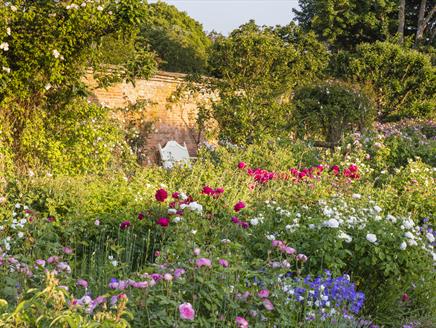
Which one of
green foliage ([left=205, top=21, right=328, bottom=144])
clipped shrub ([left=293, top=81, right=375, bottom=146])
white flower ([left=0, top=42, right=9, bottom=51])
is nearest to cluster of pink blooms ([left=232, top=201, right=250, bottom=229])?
white flower ([left=0, top=42, right=9, bottom=51])

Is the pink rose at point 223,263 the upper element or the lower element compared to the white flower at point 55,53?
lower

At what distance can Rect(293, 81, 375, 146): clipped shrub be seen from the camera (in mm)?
13172

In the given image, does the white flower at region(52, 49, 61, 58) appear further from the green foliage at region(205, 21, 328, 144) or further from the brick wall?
the green foliage at region(205, 21, 328, 144)

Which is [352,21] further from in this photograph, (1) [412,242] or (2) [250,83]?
(1) [412,242]

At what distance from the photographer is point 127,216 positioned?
4.97 meters

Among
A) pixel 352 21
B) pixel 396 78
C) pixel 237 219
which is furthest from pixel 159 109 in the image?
pixel 352 21

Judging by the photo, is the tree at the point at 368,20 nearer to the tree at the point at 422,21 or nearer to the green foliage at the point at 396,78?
the tree at the point at 422,21

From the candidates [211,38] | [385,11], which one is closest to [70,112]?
[385,11]

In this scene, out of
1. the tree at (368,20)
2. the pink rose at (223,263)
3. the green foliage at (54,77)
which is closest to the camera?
the pink rose at (223,263)

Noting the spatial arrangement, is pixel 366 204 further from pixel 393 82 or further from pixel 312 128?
pixel 393 82

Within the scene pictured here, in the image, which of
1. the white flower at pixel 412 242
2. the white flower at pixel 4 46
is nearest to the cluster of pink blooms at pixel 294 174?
the white flower at pixel 412 242

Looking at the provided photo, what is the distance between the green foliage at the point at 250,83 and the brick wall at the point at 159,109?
131 cm

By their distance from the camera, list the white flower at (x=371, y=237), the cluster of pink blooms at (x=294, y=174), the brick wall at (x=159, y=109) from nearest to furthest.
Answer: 1. the white flower at (x=371, y=237)
2. the cluster of pink blooms at (x=294, y=174)
3. the brick wall at (x=159, y=109)

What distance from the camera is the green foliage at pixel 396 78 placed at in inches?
683
